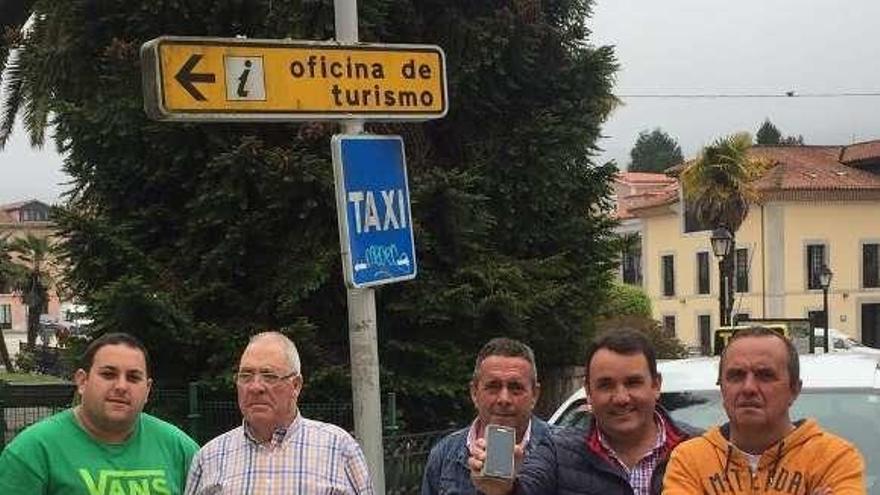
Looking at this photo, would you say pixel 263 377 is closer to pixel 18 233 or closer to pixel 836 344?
pixel 836 344

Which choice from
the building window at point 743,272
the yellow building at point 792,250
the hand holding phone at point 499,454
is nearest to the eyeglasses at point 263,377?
the hand holding phone at point 499,454

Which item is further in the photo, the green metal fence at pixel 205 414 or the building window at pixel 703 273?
the building window at pixel 703 273

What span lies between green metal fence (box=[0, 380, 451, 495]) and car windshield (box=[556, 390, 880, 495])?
13.1 ft

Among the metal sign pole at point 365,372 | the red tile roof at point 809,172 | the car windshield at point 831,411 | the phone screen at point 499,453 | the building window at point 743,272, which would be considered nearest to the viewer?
the phone screen at point 499,453

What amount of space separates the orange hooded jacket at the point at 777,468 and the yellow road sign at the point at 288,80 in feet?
8.27

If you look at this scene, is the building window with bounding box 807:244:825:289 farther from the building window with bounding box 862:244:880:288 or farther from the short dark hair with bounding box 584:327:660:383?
the short dark hair with bounding box 584:327:660:383

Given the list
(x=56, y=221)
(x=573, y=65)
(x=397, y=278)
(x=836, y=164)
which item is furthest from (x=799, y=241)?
(x=397, y=278)

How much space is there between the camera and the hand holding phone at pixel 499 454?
2.80 m

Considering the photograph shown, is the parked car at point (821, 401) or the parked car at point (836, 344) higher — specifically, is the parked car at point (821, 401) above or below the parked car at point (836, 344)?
above

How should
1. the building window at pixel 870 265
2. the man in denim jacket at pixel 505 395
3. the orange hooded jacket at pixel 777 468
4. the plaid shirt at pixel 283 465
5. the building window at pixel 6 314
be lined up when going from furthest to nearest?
the building window at pixel 6 314, the building window at pixel 870 265, the plaid shirt at pixel 283 465, the man in denim jacket at pixel 505 395, the orange hooded jacket at pixel 777 468

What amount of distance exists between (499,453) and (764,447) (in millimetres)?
645

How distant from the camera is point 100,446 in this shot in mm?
3621

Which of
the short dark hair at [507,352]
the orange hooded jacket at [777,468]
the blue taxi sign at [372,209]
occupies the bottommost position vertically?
the orange hooded jacket at [777,468]

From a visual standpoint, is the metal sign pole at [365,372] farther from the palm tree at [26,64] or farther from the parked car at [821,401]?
the palm tree at [26,64]
